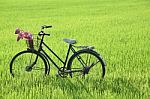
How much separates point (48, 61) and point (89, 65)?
0.71 m

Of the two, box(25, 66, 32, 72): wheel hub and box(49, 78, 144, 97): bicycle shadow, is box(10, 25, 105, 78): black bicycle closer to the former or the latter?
box(25, 66, 32, 72): wheel hub

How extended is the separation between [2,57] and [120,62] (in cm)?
272

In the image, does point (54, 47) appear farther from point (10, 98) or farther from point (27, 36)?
point (10, 98)

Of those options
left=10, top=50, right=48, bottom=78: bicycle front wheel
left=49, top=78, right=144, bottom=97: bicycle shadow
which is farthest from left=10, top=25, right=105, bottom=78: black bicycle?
left=49, top=78, right=144, bottom=97: bicycle shadow

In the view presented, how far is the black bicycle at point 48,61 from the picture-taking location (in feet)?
18.4

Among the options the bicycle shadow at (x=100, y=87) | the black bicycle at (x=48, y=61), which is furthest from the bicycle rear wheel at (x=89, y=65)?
the bicycle shadow at (x=100, y=87)

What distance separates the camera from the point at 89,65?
229 inches

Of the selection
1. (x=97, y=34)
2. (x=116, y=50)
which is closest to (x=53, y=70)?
(x=116, y=50)

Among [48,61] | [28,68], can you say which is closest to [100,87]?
[48,61]

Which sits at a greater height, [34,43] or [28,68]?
[34,43]

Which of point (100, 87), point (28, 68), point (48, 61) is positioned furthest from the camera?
point (28, 68)

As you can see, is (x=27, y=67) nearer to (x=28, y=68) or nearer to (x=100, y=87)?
(x=28, y=68)

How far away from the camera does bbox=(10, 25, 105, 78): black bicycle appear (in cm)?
561

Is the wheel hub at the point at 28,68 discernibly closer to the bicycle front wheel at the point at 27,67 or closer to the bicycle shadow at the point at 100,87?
the bicycle front wheel at the point at 27,67
